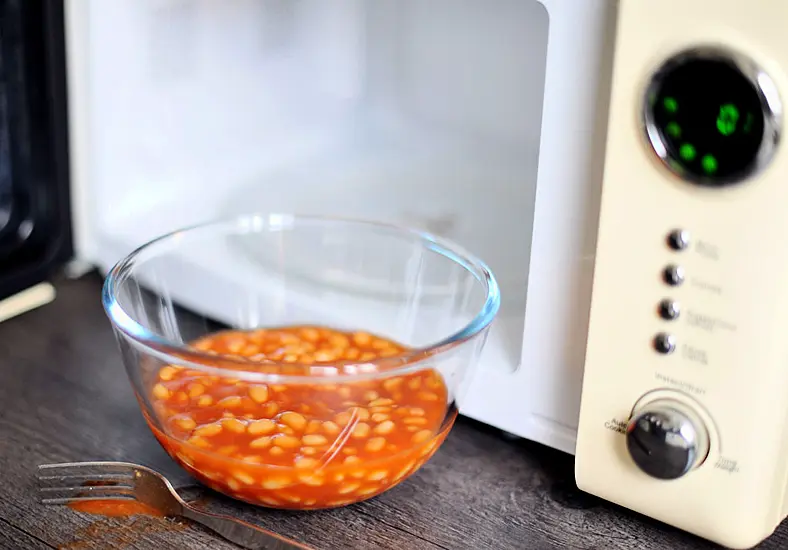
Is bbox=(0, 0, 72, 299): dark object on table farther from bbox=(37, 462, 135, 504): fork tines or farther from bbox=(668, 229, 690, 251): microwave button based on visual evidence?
bbox=(668, 229, 690, 251): microwave button

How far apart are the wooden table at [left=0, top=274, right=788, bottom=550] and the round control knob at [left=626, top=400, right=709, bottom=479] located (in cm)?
6

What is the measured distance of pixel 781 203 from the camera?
434 millimetres

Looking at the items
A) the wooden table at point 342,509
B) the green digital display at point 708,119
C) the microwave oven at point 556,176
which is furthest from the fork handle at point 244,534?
the green digital display at point 708,119

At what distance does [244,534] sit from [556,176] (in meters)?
0.24

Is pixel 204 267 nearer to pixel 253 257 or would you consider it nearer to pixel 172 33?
pixel 253 257

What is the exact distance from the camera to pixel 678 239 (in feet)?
1.53

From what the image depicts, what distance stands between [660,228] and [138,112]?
0.43 metres

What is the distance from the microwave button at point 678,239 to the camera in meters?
0.46

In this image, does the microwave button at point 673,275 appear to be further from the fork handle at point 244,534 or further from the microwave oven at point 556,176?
the fork handle at point 244,534

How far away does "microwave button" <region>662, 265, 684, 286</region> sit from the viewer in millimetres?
472

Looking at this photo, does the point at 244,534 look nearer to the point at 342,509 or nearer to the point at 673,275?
the point at 342,509

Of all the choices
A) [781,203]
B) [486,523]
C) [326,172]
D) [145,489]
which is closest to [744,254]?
[781,203]

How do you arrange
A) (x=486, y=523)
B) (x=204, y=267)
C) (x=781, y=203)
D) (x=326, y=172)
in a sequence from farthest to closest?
(x=326, y=172) < (x=204, y=267) < (x=486, y=523) < (x=781, y=203)

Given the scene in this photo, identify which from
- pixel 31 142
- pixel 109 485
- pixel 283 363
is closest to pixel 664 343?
pixel 283 363
